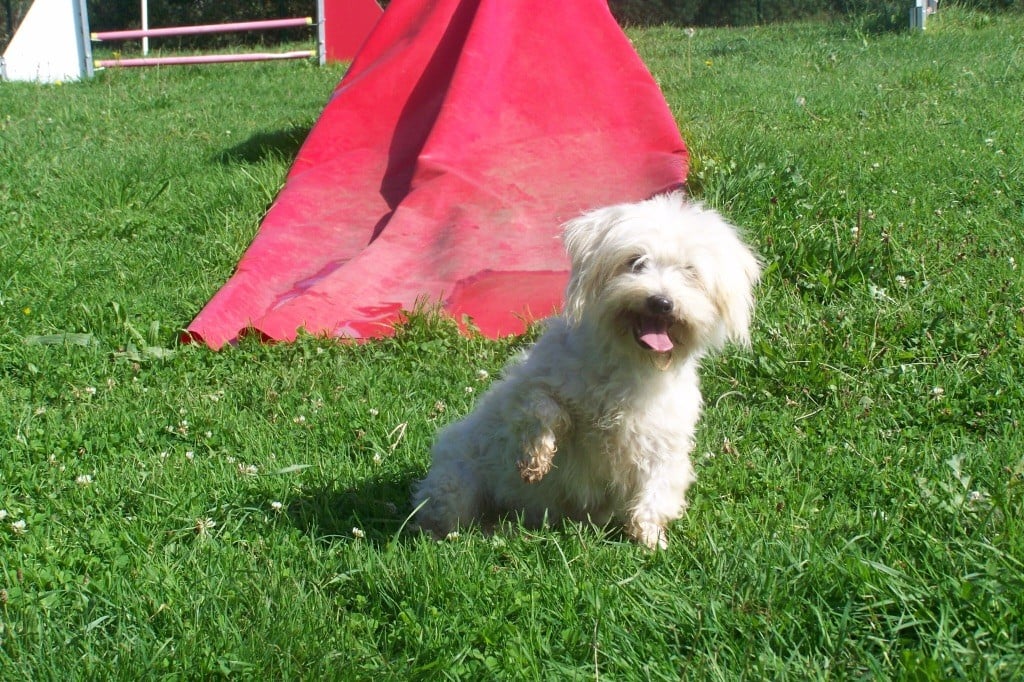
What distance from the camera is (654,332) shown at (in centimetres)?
315

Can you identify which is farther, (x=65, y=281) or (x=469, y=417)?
(x=65, y=281)

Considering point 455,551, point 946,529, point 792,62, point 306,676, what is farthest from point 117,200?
point 792,62

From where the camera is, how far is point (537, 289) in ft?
17.2

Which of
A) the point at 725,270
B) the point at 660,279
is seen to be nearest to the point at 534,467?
the point at 660,279

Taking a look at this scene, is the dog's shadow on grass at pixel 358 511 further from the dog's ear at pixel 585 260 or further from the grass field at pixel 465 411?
the dog's ear at pixel 585 260

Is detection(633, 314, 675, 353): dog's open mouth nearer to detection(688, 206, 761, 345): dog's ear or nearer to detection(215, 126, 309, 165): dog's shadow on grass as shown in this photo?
detection(688, 206, 761, 345): dog's ear

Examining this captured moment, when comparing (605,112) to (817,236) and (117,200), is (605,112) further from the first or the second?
(117,200)

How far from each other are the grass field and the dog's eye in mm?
810

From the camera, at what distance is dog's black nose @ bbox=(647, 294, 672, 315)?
3.08 m

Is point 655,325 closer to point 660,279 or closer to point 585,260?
point 660,279

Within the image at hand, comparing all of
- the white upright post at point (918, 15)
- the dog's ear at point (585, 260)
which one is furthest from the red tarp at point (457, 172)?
the white upright post at point (918, 15)

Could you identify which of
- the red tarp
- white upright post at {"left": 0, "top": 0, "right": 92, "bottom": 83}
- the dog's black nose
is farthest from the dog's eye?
white upright post at {"left": 0, "top": 0, "right": 92, "bottom": 83}

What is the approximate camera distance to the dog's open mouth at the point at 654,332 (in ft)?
10.2

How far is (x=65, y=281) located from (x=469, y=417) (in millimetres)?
2995
